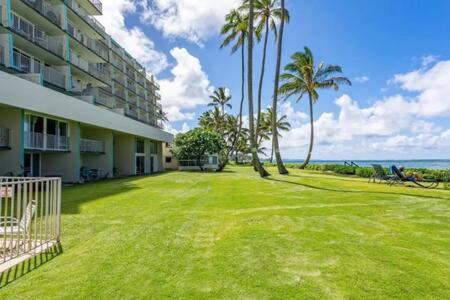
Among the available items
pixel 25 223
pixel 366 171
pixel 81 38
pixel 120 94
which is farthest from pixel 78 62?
pixel 366 171

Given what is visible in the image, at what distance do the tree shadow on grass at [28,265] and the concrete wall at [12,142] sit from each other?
1231 cm

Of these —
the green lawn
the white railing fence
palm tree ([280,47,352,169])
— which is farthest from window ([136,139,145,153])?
the white railing fence

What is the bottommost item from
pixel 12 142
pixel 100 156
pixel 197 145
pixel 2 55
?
pixel 100 156

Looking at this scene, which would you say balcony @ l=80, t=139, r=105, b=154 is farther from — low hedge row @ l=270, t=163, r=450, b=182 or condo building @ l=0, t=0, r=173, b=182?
low hedge row @ l=270, t=163, r=450, b=182

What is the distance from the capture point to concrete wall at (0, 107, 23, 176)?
15336mm

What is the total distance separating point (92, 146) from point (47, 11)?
9795 mm

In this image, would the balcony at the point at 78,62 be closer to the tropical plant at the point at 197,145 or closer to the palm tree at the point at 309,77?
the tropical plant at the point at 197,145

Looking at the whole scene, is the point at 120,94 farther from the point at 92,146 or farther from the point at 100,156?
the point at 92,146

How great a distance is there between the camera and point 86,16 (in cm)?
2616

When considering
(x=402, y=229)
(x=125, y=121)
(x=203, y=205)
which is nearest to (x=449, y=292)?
(x=402, y=229)

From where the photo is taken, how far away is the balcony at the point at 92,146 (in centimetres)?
2259

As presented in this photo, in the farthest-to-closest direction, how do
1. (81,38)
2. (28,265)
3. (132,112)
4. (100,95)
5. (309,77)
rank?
(132,112) → (309,77) → (100,95) → (81,38) → (28,265)

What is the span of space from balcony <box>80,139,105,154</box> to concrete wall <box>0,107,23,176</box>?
266 inches

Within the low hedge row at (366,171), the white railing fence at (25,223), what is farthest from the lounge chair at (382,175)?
the white railing fence at (25,223)
